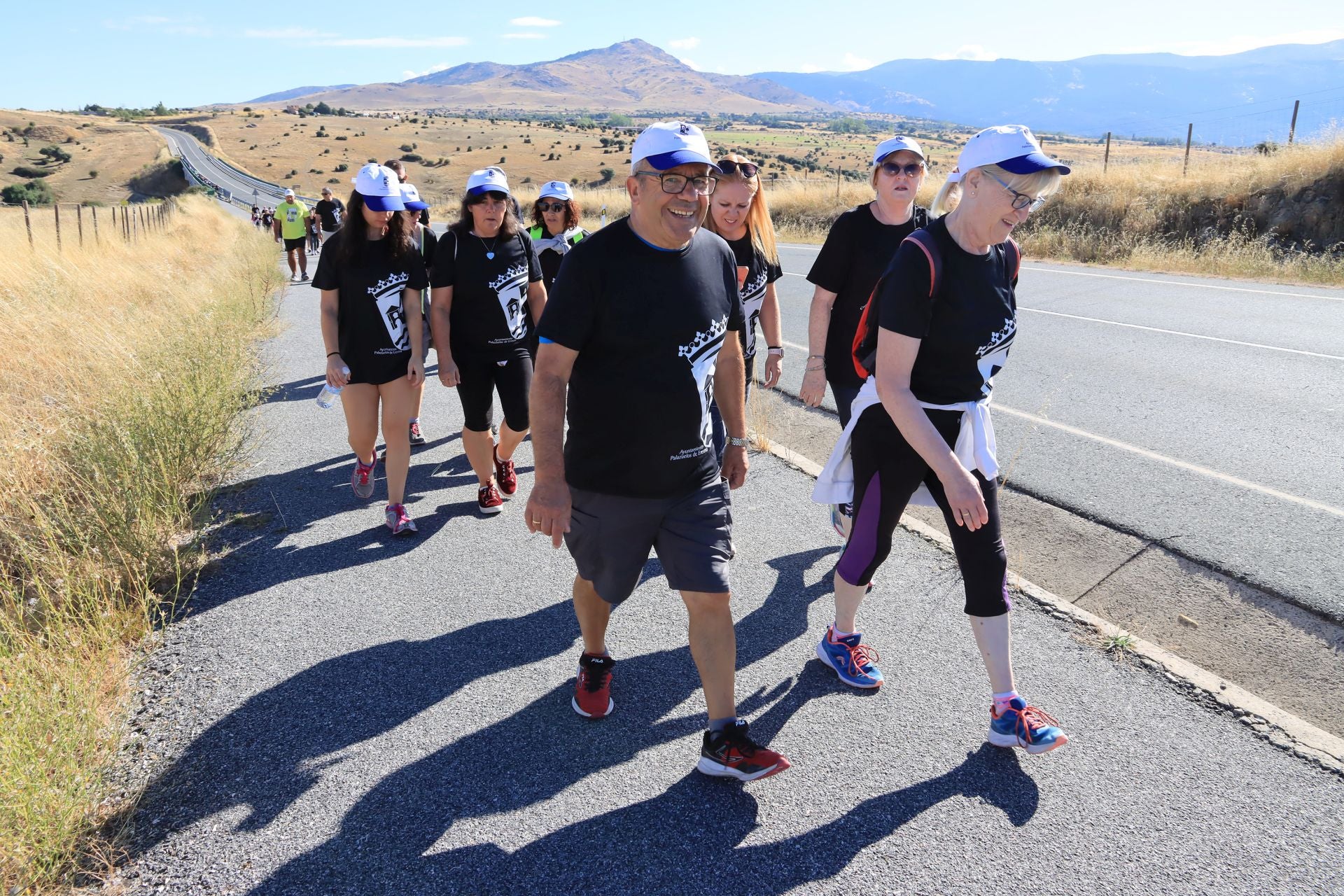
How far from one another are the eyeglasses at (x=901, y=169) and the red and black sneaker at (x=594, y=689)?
8.23 ft

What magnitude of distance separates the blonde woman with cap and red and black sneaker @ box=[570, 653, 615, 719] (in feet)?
3.33

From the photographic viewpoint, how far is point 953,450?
2.96 m

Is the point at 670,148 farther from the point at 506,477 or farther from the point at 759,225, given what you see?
the point at 506,477

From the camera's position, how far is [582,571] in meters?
3.01

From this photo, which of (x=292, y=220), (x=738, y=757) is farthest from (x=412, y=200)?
(x=292, y=220)

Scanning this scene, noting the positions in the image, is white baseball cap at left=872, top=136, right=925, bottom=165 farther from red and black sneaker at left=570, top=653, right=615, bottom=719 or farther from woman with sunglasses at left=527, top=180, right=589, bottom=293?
woman with sunglasses at left=527, top=180, right=589, bottom=293

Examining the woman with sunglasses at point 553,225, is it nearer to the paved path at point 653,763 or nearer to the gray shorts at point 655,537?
the paved path at point 653,763

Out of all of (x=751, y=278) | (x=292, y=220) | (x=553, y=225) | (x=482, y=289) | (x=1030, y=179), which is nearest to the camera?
(x=1030, y=179)

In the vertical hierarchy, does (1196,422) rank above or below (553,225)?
below

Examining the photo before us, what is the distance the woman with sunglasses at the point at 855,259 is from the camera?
3.99m

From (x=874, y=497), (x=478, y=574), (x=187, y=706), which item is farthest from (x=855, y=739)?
(x=187, y=706)

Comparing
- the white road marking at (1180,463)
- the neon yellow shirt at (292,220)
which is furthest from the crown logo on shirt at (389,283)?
the neon yellow shirt at (292,220)

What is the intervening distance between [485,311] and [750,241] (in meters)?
1.58

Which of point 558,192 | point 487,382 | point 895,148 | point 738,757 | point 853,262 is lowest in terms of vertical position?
point 738,757
